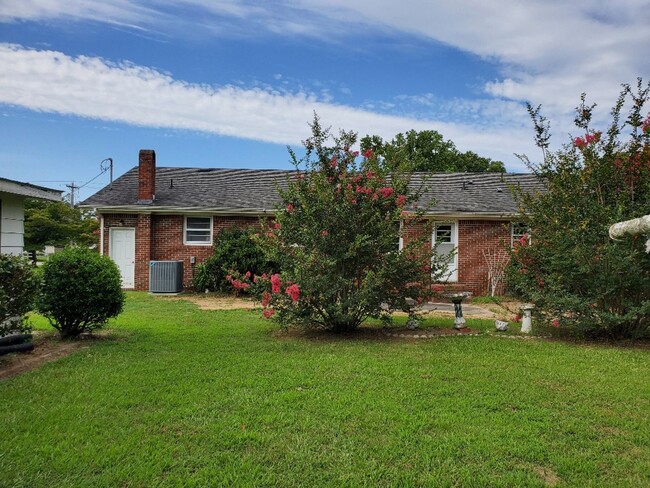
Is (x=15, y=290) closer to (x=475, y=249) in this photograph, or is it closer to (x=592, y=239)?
(x=592, y=239)

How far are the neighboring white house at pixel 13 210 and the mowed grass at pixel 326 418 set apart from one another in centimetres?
249

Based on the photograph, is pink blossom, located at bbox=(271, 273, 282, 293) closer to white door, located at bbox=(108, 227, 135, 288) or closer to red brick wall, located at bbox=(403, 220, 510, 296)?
red brick wall, located at bbox=(403, 220, 510, 296)

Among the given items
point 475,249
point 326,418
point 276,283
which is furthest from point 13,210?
point 475,249

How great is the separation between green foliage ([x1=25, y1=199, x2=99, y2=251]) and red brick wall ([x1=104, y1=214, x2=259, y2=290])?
1469 centimetres

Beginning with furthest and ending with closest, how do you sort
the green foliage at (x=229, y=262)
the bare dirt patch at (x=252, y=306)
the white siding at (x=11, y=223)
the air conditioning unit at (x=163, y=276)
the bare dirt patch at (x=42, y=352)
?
the air conditioning unit at (x=163, y=276)
the green foliage at (x=229, y=262)
the bare dirt patch at (x=252, y=306)
the white siding at (x=11, y=223)
the bare dirt patch at (x=42, y=352)

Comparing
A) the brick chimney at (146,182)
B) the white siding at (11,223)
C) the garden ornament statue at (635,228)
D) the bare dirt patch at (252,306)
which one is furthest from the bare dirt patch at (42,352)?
the brick chimney at (146,182)

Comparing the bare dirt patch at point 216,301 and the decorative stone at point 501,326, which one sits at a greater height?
the decorative stone at point 501,326

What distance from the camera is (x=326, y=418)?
4086 mm

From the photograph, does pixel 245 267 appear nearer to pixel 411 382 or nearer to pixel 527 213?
pixel 527 213

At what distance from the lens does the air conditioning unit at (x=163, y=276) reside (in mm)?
15266

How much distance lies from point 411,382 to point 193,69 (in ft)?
35.2

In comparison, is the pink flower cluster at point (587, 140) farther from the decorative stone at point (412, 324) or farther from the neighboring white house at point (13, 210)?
the neighboring white house at point (13, 210)

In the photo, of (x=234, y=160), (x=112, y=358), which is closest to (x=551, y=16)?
(x=112, y=358)

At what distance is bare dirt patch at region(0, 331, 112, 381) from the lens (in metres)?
5.69
